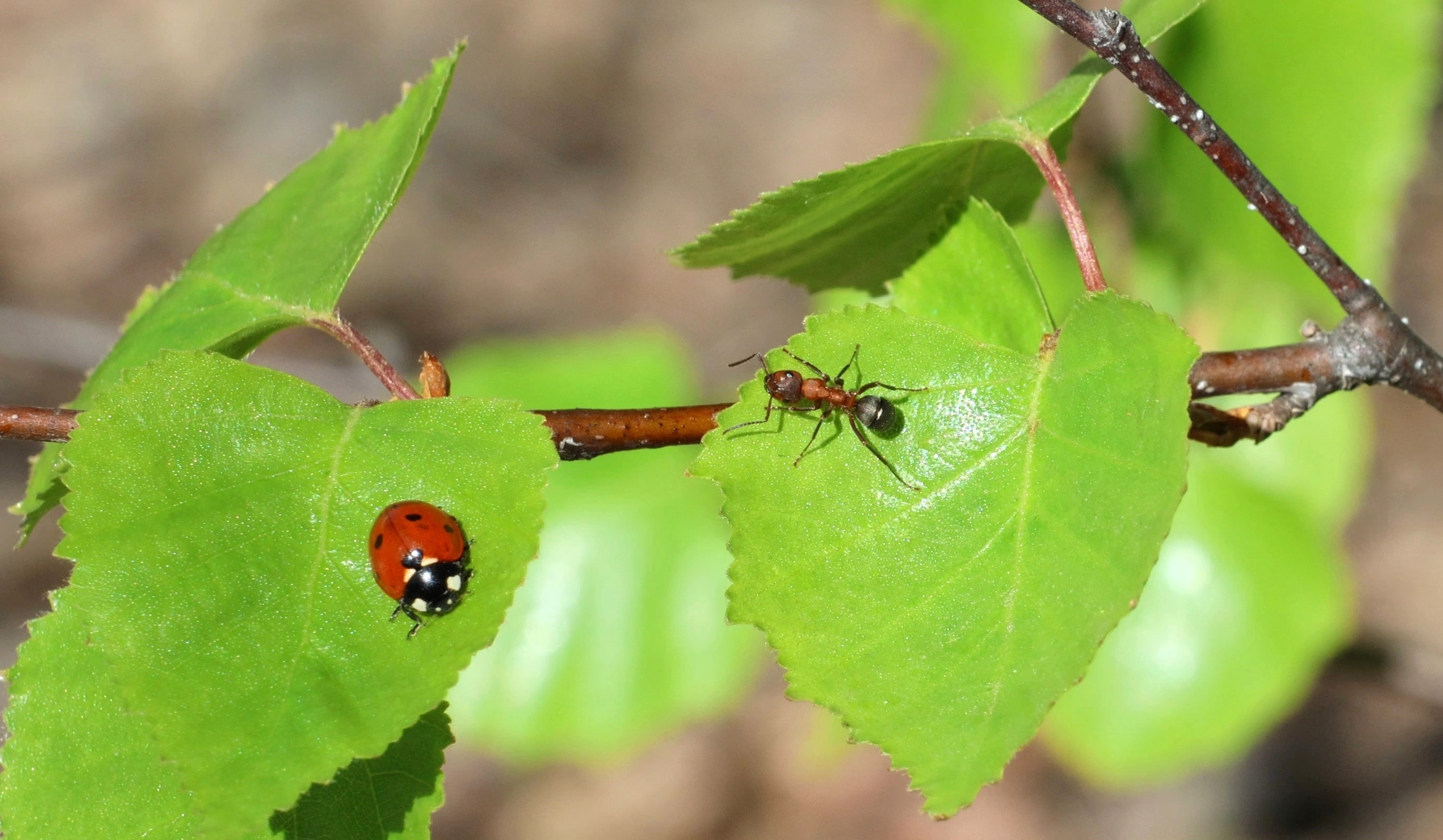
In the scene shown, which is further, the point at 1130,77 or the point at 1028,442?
the point at 1130,77

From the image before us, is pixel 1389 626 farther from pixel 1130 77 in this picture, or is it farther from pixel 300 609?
pixel 300 609

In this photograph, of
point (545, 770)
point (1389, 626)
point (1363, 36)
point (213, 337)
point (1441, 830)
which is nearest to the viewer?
point (213, 337)

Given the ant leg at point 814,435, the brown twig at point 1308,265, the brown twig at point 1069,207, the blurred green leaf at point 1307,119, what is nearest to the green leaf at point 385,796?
the ant leg at point 814,435

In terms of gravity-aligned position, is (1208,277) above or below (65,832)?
above

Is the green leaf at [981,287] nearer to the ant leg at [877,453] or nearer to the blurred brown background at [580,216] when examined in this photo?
the ant leg at [877,453]

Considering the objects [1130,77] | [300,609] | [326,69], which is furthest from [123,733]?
[326,69]

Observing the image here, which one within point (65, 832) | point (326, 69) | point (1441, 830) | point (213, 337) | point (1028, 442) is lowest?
point (65, 832)

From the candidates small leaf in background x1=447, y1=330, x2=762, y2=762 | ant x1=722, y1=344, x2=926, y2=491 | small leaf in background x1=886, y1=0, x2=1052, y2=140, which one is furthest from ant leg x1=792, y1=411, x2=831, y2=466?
small leaf in background x1=447, y1=330, x2=762, y2=762

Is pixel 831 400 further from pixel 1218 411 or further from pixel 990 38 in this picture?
pixel 990 38
